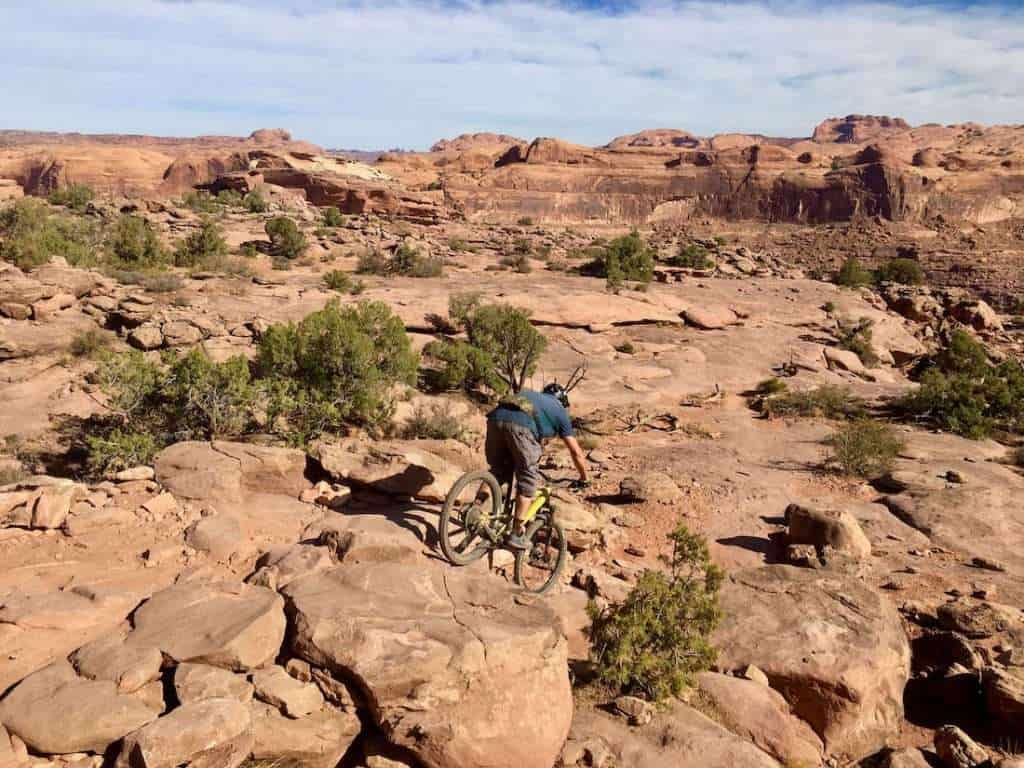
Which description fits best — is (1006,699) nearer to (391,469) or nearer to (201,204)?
(391,469)

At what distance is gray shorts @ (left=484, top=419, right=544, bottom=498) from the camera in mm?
4711

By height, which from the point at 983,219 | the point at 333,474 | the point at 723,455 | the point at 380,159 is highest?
the point at 380,159

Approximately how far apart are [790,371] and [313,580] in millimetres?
15375

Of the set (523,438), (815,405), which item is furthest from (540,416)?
(815,405)

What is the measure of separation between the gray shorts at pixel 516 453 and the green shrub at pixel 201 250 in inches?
721

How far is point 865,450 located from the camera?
9719mm

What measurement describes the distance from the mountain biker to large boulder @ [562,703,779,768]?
1.45 metres

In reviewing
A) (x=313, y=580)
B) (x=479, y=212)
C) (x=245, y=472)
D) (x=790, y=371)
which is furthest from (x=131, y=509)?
(x=479, y=212)

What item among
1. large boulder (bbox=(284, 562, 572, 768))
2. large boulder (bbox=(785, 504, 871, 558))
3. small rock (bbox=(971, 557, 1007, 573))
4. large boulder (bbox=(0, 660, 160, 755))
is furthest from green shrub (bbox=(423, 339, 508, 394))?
large boulder (bbox=(0, 660, 160, 755))

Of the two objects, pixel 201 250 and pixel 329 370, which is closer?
pixel 329 370

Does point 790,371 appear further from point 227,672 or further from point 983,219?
point 983,219

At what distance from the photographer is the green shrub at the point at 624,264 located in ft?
83.8

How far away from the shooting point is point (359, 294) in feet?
59.0

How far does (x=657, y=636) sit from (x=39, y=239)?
19.4 metres
